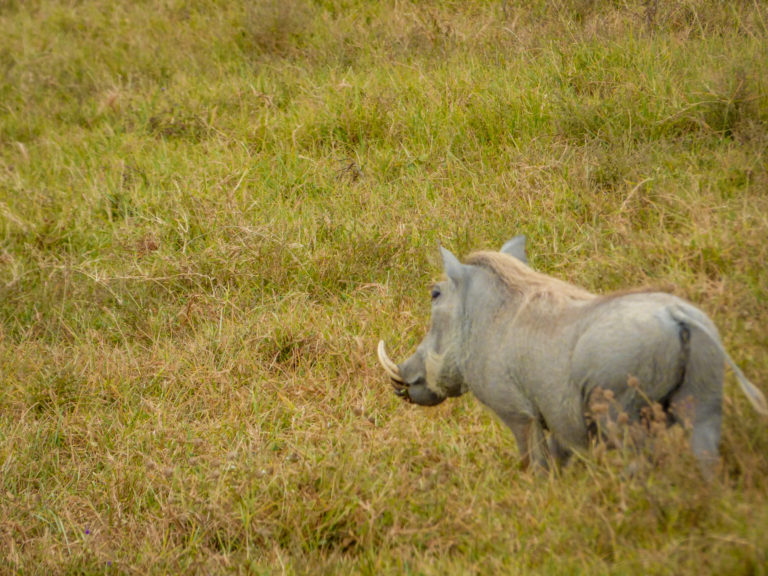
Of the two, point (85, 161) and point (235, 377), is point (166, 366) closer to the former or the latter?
point (235, 377)

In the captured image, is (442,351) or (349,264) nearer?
(442,351)

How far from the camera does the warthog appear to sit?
8.69 feet

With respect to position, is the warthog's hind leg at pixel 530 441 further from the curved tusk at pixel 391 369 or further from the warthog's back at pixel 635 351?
the curved tusk at pixel 391 369

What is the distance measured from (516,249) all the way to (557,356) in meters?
0.78

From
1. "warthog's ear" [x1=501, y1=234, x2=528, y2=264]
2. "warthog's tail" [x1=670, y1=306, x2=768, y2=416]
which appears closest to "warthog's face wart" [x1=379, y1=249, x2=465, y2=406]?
"warthog's ear" [x1=501, y1=234, x2=528, y2=264]

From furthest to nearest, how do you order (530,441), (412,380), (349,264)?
1. (349,264)
2. (412,380)
3. (530,441)

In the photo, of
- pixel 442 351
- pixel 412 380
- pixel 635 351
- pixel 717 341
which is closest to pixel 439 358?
pixel 442 351

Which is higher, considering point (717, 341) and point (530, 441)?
point (717, 341)

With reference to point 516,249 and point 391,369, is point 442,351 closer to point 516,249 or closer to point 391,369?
point 391,369

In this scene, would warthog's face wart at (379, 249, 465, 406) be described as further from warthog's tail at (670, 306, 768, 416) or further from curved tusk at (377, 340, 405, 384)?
warthog's tail at (670, 306, 768, 416)

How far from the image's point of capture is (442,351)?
3.47m

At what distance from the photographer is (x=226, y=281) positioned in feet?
17.2

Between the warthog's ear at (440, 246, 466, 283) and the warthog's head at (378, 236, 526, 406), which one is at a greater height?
the warthog's ear at (440, 246, 466, 283)

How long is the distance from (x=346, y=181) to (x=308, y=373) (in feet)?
5.33
